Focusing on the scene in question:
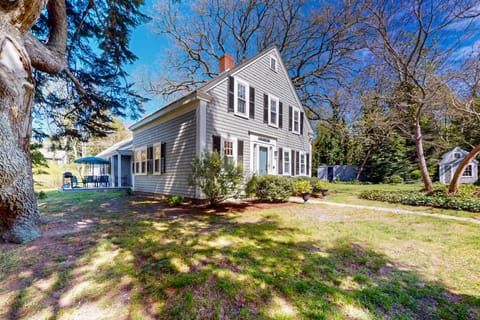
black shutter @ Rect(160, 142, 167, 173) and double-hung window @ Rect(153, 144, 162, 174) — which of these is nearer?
black shutter @ Rect(160, 142, 167, 173)

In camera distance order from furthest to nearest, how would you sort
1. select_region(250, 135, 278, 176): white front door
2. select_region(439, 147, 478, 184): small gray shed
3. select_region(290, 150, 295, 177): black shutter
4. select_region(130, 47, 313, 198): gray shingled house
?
select_region(439, 147, 478, 184): small gray shed < select_region(290, 150, 295, 177): black shutter < select_region(250, 135, 278, 176): white front door < select_region(130, 47, 313, 198): gray shingled house

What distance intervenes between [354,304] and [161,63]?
1974cm

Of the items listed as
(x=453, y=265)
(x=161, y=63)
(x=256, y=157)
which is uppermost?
(x=161, y=63)

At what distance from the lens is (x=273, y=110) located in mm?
11430

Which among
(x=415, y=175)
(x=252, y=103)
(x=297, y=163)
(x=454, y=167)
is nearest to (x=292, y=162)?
(x=297, y=163)

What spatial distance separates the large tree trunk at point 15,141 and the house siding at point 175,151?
4005mm

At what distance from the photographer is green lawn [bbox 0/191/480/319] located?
2.09 meters

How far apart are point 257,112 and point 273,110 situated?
1634 mm

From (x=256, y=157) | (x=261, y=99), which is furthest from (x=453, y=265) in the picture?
(x=261, y=99)

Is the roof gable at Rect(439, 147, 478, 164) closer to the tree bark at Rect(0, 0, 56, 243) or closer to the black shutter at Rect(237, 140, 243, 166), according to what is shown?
the black shutter at Rect(237, 140, 243, 166)

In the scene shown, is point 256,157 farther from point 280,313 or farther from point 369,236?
point 280,313

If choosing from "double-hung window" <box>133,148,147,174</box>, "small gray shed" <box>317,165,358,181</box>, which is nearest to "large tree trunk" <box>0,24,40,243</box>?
"double-hung window" <box>133,148,147,174</box>

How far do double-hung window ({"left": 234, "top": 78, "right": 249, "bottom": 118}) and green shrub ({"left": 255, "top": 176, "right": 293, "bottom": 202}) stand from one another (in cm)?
325

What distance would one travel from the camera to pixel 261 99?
1050 centimetres
